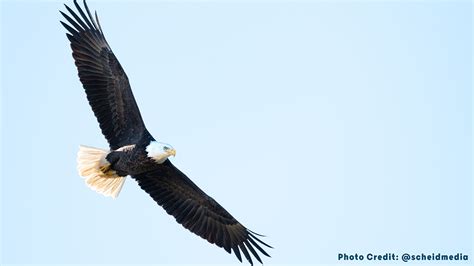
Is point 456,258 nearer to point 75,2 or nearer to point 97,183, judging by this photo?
point 97,183

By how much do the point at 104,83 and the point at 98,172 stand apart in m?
0.89

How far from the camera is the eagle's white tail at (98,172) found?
594 centimetres

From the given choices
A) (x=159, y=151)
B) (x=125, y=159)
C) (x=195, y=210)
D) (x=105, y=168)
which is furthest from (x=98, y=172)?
(x=195, y=210)

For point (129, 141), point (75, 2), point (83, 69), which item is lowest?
point (129, 141)

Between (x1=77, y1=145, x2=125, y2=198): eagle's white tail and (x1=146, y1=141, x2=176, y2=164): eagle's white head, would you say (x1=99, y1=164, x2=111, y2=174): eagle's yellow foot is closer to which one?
(x1=77, y1=145, x2=125, y2=198): eagle's white tail

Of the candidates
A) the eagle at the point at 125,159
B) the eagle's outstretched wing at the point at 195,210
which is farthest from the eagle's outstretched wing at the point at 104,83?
the eagle's outstretched wing at the point at 195,210

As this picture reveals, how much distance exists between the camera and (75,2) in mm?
6270

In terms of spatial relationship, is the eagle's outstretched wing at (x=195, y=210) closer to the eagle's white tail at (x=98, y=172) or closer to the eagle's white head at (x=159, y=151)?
the eagle's white tail at (x=98, y=172)

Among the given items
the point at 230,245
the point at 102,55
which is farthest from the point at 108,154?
the point at 230,245

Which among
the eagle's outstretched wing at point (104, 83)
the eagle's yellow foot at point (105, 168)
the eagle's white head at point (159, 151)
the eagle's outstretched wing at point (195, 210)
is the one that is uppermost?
the eagle's outstretched wing at point (104, 83)

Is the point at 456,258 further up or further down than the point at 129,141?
further down

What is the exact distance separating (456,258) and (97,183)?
3.55m

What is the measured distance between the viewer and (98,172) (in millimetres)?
6051

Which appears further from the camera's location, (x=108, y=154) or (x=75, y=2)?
(x=75, y=2)
